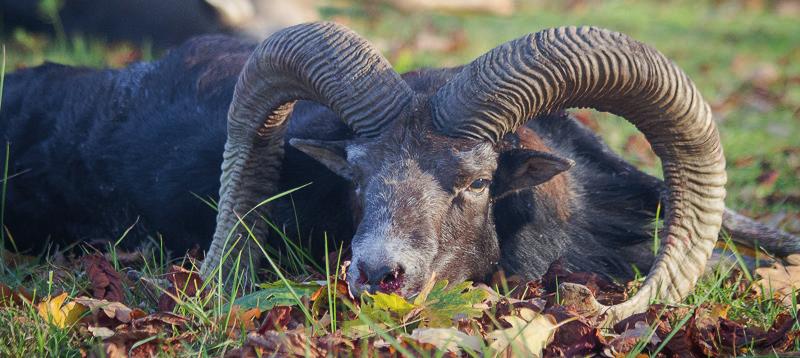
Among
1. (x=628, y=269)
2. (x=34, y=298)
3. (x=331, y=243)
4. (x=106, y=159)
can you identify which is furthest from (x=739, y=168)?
(x=34, y=298)

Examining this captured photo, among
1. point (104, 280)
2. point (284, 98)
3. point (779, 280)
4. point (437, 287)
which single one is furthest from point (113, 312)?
point (779, 280)

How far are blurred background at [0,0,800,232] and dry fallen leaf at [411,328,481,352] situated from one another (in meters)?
3.75

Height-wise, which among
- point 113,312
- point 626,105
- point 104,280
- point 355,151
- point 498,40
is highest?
point 626,105

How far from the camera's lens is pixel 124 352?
416 cm

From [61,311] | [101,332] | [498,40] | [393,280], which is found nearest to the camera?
[101,332]

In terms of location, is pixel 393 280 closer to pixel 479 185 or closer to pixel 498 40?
pixel 479 185

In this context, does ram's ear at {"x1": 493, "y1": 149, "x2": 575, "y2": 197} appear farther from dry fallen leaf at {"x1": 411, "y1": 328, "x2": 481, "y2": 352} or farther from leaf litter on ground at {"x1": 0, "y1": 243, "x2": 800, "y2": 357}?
dry fallen leaf at {"x1": 411, "y1": 328, "x2": 481, "y2": 352}

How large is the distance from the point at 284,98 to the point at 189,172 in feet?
3.81

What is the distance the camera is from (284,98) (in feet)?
18.5

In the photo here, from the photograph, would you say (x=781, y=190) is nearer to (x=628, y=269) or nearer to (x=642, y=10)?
(x=628, y=269)

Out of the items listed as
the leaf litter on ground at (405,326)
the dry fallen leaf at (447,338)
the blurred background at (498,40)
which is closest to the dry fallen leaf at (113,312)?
the leaf litter on ground at (405,326)

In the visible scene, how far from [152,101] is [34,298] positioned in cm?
260

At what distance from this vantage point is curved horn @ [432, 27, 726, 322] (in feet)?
16.0

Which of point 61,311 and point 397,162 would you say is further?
point 397,162
